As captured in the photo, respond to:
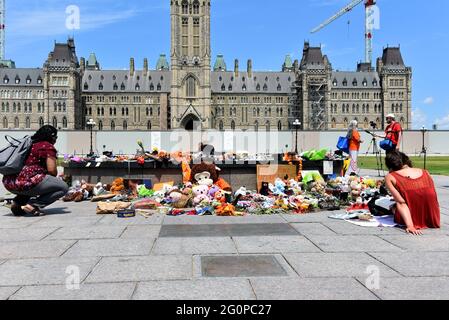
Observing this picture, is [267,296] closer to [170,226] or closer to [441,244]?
[441,244]

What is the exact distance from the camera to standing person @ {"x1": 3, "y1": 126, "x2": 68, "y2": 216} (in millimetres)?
8938

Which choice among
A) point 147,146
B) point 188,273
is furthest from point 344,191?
point 147,146

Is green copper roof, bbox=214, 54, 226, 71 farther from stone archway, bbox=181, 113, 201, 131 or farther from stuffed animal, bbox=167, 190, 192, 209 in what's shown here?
stuffed animal, bbox=167, 190, 192, 209

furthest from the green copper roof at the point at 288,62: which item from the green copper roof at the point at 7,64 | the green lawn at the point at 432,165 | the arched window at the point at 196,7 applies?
the green lawn at the point at 432,165

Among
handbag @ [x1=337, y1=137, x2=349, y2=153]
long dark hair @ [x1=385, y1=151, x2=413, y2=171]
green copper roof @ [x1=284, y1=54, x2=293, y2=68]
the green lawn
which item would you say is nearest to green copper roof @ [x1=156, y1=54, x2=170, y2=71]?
green copper roof @ [x1=284, y1=54, x2=293, y2=68]

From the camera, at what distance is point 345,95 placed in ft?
367

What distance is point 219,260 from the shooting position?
219 inches

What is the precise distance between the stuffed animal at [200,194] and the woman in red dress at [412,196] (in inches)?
162

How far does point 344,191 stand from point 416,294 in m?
6.97

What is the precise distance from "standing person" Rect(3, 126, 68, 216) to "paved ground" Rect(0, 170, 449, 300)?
2.38 feet

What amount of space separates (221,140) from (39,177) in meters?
39.0

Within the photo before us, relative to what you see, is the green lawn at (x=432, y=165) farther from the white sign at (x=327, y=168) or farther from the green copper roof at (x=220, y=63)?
the green copper roof at (x=220, y=63)

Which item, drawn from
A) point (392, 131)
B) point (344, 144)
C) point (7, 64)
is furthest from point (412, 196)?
point (7, 64)

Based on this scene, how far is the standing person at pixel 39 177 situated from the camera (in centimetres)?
894
